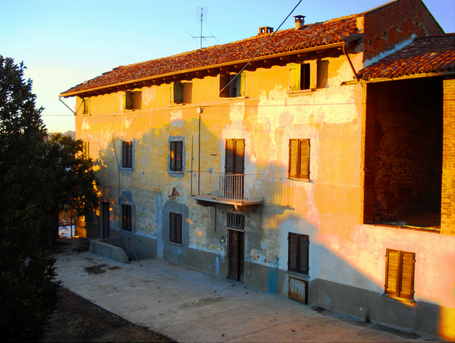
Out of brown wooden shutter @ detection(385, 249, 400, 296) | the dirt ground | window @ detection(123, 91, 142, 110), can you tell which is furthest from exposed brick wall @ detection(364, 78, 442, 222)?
window @ detection(123, 91, 142, 110)

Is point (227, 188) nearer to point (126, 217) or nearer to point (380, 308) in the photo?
point (380, 308)

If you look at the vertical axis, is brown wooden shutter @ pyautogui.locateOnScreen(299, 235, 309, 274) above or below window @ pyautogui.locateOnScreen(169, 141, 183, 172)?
below

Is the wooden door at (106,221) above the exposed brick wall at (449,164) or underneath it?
underneath

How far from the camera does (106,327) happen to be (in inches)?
436

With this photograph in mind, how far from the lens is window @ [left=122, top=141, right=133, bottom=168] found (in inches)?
799

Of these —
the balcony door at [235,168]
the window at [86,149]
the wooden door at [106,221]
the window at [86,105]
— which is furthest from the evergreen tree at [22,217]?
the window at [86,105]

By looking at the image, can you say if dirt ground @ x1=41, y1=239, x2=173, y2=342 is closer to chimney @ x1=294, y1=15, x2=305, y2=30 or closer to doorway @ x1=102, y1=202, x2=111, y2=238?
doorway @ x1=102, y1=202, x2=111, y2=238

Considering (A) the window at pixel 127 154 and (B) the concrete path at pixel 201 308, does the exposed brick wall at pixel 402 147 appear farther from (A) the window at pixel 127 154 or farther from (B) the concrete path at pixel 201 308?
(A) the window at pixel 127 154

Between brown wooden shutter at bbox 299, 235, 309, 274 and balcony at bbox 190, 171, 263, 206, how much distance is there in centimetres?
195

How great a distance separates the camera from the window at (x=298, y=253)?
42.3 feet

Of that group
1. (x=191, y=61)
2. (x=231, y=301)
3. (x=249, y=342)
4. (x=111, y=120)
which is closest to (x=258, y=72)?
(x=191, y=61)

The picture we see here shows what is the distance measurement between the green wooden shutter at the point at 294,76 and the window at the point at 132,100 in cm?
891

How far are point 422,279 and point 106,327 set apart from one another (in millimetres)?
8096

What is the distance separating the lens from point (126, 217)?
2067 cm
